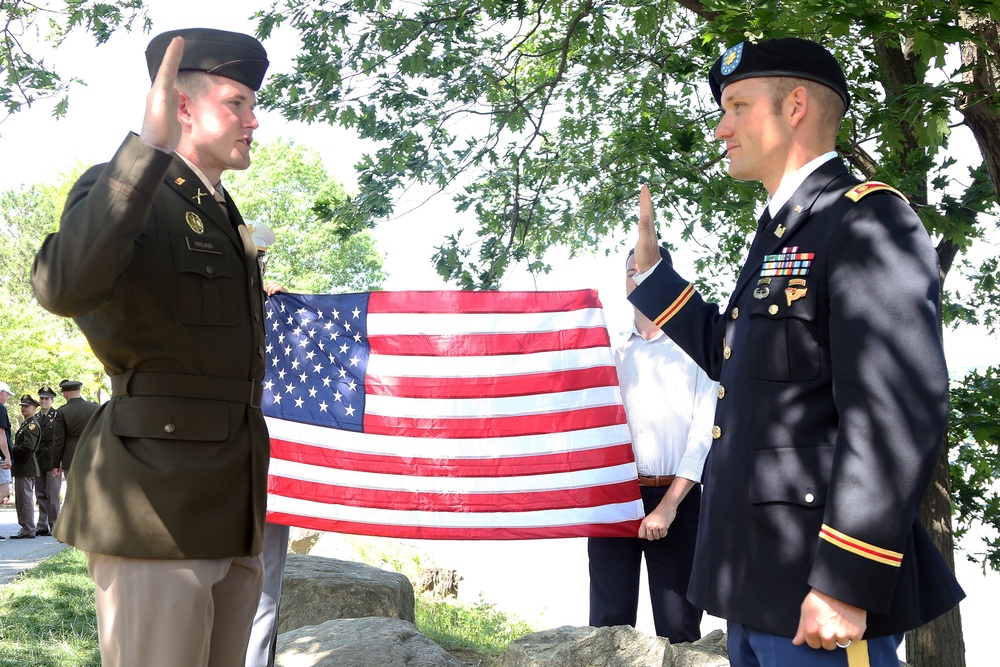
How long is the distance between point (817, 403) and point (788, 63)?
0.84 m

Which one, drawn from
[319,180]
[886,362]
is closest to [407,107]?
[886,362]

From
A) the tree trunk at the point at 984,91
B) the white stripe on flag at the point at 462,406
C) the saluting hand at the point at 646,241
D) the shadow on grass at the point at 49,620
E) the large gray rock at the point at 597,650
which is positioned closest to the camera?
the saluting hand at the point at 646,241

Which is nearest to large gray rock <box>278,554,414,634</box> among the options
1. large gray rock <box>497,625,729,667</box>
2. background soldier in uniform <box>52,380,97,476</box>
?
large gray rock <box>497,625,729,667</box>

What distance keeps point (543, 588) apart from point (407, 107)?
6.96 metres

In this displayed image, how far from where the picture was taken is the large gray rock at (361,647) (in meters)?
4.61

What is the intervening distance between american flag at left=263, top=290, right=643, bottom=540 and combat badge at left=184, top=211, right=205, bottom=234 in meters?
2.83

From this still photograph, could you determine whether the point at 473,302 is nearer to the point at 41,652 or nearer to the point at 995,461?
the point at 41,652

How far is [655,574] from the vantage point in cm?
440

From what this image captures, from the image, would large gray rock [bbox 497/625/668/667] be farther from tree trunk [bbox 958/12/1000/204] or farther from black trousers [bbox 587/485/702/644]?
tree trunk [bbox 958/12/1000/204]

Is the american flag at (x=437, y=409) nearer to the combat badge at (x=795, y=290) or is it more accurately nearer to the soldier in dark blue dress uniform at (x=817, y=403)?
the soldier in dark blue dress uniform at (x=817, y=403)

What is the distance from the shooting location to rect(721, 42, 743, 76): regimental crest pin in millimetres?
2406

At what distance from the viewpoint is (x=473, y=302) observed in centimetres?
538

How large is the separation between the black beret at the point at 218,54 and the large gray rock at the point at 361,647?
297 cm

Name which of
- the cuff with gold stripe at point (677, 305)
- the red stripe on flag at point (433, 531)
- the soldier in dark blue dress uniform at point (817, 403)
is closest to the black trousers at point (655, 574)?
the red stripe on flag at point (433, 531)
